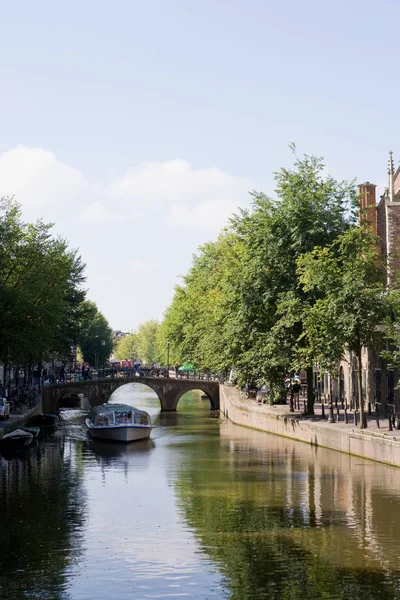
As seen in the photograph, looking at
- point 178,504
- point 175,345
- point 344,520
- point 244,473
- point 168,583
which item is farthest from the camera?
point 175,345

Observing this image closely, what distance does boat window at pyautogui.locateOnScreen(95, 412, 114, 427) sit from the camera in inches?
2398

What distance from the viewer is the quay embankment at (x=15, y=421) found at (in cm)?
5335

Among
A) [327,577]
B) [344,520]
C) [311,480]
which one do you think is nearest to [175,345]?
[311,480]

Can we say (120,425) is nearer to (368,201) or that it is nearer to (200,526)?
(368,201)

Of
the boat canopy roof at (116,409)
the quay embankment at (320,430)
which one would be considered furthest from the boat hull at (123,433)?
the quay embankment at (320,430)

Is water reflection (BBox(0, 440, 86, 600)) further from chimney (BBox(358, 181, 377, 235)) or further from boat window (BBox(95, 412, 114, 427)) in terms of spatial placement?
chimney (BBox(358, 181, 377, 235))

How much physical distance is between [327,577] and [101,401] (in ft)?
231

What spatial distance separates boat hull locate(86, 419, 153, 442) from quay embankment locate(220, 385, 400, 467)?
8.09 m

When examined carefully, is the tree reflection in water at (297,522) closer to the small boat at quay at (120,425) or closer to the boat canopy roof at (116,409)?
the small boat at quay at (120,425)

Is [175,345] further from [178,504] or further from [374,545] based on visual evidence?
[374,545]

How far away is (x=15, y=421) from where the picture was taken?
57250mm

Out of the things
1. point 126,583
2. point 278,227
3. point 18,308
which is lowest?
point 126,583

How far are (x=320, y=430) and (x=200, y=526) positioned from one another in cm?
2086

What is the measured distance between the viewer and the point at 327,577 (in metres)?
23.1
